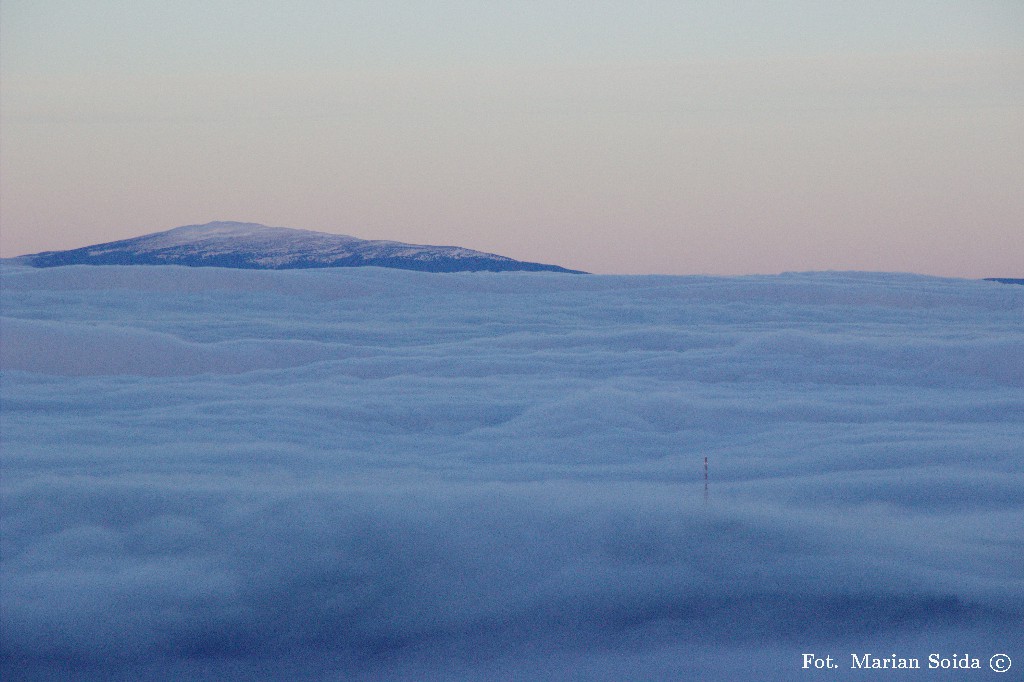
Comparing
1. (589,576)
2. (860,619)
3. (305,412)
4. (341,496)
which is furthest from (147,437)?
(860,619)

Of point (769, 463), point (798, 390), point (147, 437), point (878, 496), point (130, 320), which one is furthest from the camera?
point (130, 320)

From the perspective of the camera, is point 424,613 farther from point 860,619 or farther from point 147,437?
point 147,437

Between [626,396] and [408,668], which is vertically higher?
[626,396]

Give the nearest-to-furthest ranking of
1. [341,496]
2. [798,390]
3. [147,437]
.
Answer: [341,496], [147,437], [798,390]

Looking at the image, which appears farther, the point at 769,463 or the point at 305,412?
the point at 305,412

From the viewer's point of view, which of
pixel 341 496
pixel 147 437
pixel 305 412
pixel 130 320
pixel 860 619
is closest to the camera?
pixel 860 619

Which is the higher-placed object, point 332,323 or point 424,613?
point 332,323

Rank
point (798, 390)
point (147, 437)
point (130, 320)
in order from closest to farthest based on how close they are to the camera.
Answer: point (147, 437), point (798, 390), point (130, 320)

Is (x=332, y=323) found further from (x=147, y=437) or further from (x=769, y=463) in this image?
(x=769, y=463)

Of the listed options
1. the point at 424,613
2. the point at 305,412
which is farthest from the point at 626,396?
the point at 424,613
